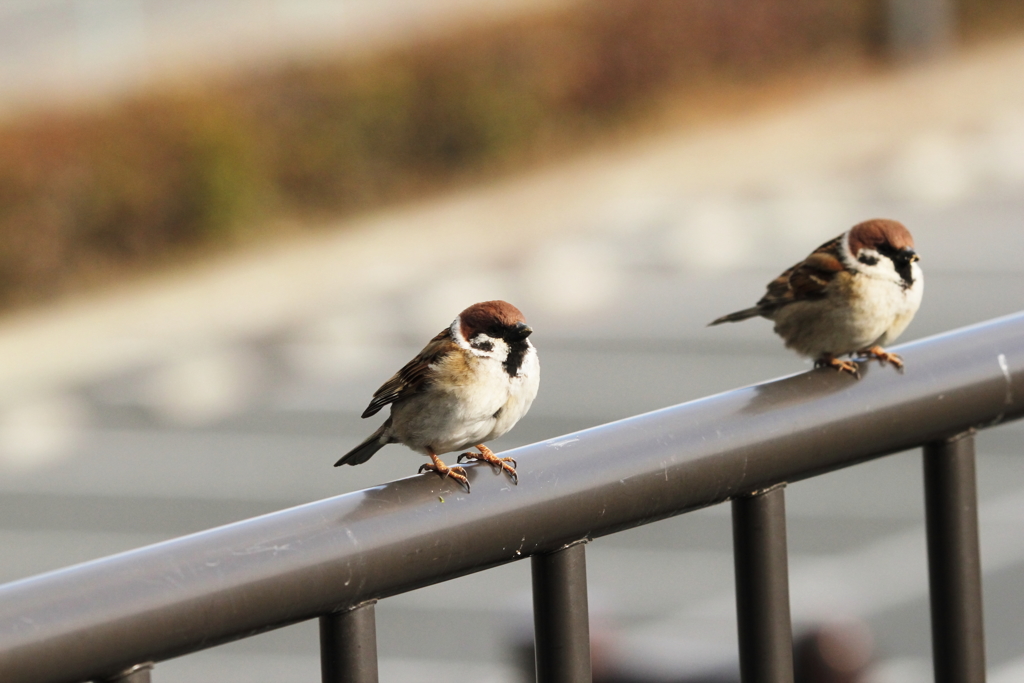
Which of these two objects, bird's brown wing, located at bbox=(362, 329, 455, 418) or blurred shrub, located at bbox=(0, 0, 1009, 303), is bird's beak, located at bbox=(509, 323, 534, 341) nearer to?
bird's brown wing, located at bbox=(362, 329, 455, 418)

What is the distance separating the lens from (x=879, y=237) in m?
3.19

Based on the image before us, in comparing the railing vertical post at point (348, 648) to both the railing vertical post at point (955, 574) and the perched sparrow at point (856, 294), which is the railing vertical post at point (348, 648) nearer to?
the railing vertical post at point (955, 574)

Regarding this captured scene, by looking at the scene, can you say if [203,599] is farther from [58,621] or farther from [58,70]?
[58,70]

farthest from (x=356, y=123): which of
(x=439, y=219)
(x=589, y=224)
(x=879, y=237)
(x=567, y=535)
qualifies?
(x=567, y=535)

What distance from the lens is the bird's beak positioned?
2.32 m

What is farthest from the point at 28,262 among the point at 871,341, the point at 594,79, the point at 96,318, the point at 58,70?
the point at 871,341

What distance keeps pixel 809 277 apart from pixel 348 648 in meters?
2.34

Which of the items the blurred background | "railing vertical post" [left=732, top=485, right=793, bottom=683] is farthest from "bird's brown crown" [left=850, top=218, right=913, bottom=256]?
the blurred background

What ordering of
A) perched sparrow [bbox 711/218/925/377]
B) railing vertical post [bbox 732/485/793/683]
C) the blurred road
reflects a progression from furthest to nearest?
1. the blurred road
2. perched sparrow [bbox 711/218/925/377]
3. railing vertical post [bbox 732/485/793/683]

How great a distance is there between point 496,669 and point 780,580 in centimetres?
782

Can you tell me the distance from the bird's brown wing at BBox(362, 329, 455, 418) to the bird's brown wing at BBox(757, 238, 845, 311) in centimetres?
107

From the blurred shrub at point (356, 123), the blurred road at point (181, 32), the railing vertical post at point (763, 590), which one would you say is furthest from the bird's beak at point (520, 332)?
the blurred road at point (181, 32)

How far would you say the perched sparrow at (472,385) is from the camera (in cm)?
232

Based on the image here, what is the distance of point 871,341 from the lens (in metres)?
3.14
